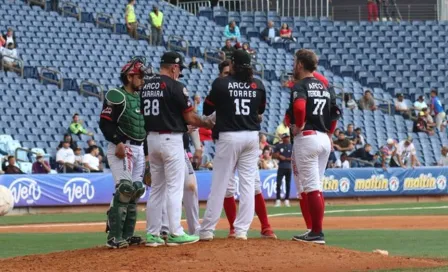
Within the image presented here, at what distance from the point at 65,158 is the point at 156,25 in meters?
9.21

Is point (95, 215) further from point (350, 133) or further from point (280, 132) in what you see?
point (350, 133)

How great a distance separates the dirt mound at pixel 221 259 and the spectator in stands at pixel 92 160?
1460 centimetres

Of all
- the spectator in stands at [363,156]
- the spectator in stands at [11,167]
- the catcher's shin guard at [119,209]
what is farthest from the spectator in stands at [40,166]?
the catcher's shin guard at [119,209]

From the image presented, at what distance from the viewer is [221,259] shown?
38.8 feet

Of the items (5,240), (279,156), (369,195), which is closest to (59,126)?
(279,156)

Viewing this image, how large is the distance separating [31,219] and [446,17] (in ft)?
75.5

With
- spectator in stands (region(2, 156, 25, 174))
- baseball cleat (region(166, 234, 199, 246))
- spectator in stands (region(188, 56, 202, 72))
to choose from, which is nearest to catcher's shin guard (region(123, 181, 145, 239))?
baseball cleat (region(166, 234, 199, 246))

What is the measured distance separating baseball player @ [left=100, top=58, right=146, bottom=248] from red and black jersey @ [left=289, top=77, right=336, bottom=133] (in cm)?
174

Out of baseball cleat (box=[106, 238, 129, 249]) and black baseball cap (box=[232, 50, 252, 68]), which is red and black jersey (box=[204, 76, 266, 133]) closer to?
black baseball cap (box=[232, 50, 252, 68])

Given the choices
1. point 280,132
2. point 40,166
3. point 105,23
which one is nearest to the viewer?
point 40,166

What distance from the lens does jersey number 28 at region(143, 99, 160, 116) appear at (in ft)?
41.2

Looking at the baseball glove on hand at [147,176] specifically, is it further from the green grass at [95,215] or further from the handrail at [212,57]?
the handrail at [212,57]

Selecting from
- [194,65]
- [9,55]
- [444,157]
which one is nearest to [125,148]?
[9,55]

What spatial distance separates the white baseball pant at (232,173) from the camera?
12711mm
